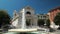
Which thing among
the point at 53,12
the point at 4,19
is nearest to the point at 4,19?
the point at 4,19

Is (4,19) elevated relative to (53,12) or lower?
lower

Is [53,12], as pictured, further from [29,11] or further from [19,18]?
[19,18]

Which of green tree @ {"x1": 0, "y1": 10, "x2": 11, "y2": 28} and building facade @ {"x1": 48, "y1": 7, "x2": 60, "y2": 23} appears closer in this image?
green tree @ {"x1": 0, "y1": 10, "x2": 11, "y2": 28}

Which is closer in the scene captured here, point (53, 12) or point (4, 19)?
point (4, 19)

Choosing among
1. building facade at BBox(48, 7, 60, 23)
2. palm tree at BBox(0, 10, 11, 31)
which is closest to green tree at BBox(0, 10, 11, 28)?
palm tree at BBox(0, 10, 11, 31)

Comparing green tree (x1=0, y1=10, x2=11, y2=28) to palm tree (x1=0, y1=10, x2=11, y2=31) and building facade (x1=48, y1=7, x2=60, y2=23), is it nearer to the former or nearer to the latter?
palm tree (x1=0, y1=10, x2=11, y2=31)

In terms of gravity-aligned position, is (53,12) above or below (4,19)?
above

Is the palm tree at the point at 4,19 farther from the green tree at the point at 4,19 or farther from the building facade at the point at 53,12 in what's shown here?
the building facade at the point at 53,12

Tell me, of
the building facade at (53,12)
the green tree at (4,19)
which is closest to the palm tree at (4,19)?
the green tree at (4,19)

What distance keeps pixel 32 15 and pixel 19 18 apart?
7211mm

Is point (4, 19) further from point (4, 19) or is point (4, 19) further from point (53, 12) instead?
point (53, 12)

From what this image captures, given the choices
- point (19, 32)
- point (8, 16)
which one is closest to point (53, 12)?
point (8, 16)

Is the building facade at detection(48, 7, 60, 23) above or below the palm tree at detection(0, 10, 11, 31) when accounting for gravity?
above

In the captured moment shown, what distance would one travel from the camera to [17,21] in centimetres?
6888
